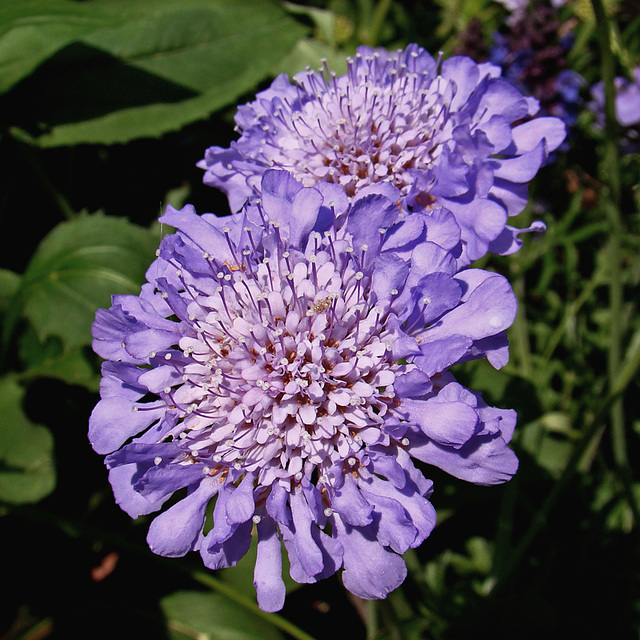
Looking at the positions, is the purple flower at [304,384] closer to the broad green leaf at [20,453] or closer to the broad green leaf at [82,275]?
the broad green leaf at [82,275]

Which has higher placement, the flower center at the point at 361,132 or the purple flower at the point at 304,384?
the flower center at the point at 361,132

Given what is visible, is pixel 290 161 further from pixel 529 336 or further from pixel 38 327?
pixel 529 336

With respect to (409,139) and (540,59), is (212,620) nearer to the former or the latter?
(409,139)

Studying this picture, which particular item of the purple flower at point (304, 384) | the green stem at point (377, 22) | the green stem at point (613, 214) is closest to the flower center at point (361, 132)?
the purple flower at point (304, 384)

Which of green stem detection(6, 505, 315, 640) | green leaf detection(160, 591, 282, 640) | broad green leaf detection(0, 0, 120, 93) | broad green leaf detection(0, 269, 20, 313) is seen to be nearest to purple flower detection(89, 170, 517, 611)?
green stem detection(6, 505, 315, 640)

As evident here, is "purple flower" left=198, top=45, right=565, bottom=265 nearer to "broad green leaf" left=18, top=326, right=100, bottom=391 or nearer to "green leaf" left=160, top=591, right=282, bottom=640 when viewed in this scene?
"broad green leaf" left=18, top=326, right=100, bottom=391
